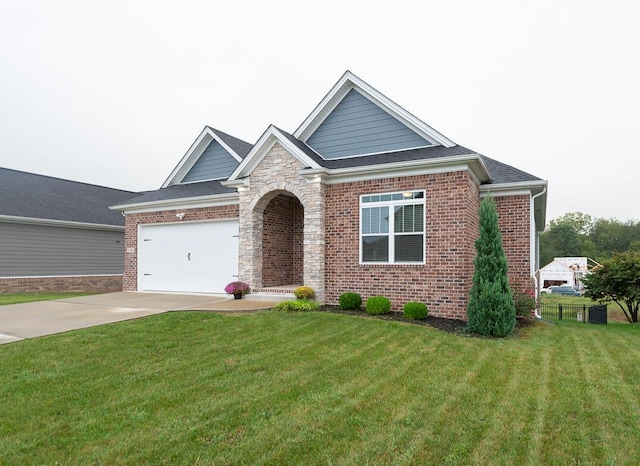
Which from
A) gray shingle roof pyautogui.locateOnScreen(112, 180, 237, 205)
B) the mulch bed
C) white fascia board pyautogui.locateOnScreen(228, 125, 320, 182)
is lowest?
the mulch bed

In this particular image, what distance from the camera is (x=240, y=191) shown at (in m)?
11.9

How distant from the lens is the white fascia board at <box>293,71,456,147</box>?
10906 mm

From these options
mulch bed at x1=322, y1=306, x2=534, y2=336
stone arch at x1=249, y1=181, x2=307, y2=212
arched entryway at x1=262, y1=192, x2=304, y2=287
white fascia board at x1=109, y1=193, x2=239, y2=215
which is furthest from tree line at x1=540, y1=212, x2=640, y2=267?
white fascia board at x1=109, y1=193, x2=239, y2=215

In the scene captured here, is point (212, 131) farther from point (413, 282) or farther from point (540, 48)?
point (540, 48)

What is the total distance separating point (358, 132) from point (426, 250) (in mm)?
4640

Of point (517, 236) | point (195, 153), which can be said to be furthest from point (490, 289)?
point (195, 153)

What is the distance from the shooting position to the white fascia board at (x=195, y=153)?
49.5 ft

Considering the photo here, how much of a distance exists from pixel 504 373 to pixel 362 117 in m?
8.80

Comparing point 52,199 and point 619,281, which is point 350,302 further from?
point 52,199

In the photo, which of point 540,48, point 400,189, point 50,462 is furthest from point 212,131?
point 50,462

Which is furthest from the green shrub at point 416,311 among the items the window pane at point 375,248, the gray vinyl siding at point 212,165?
the gray vinyl siding at point 212,165

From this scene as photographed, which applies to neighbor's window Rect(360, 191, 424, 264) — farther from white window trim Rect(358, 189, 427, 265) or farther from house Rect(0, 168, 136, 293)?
house Rect(0, 168, 136, 293)

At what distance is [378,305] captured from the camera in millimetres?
9117

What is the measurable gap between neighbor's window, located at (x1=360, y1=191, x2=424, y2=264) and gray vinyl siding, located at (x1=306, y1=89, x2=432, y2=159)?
2180 mm
